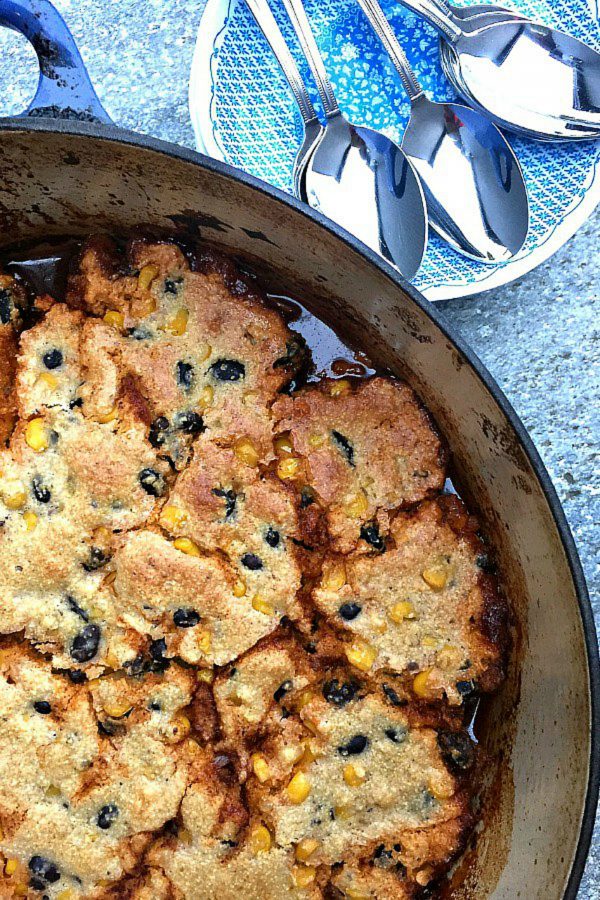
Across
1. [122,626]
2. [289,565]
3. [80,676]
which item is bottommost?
[80,676]

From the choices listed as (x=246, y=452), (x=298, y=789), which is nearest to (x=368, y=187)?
(x=246, y=452)

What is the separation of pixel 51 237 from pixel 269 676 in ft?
3.58

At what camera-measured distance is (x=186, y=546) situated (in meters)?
1.65

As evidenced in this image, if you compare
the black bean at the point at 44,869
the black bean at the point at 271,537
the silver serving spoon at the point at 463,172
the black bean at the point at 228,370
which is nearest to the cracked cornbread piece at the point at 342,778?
the black bean at the point at 271,537

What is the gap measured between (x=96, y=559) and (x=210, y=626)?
27 cm

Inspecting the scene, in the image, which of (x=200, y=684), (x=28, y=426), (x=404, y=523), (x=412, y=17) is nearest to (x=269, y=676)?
(x=200, y=684)

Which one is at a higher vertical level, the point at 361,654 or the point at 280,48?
the point at 280,48

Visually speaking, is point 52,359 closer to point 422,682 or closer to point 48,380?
point 48,380

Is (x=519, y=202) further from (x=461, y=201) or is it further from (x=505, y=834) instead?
(x=505, y=834)

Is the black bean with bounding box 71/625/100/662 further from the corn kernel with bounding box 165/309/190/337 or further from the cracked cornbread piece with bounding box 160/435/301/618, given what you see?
the corn kernel with bounding box 165/309/190/337

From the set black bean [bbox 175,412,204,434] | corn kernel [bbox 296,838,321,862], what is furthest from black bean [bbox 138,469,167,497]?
corn kernel [bbox 296,838,321,862]

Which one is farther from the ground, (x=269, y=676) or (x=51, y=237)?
(x=51, y=237)

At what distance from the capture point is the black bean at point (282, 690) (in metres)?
1.68

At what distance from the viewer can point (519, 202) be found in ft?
6.04
